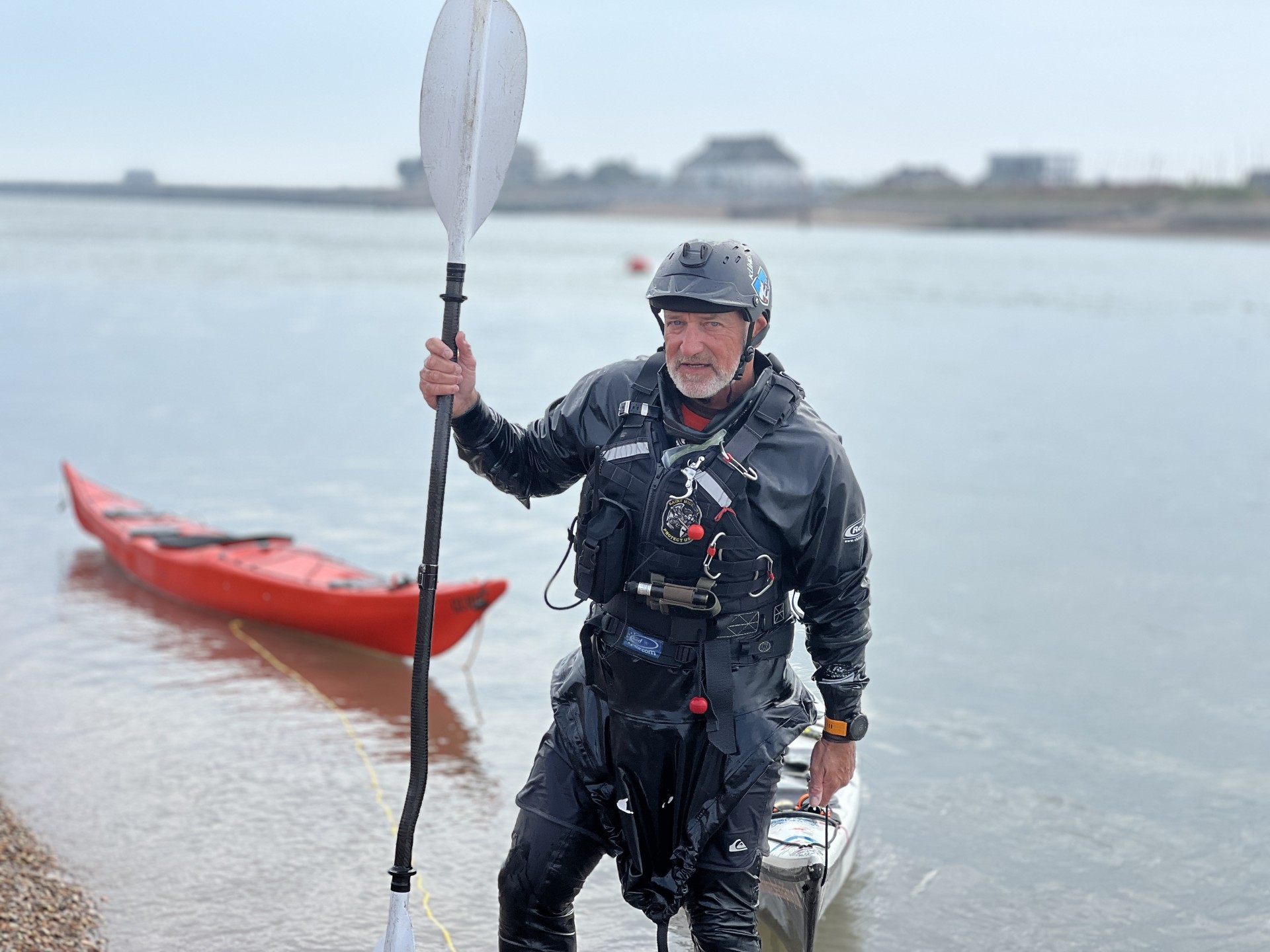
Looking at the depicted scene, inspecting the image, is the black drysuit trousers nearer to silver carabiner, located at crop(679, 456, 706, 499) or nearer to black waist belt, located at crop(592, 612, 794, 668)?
black waist belt, located at crop(592, 612, 794, 668)

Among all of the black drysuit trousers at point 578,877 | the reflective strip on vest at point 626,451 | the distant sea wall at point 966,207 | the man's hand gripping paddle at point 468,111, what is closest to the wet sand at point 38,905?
the man's hand gripping paddle at point 468,111

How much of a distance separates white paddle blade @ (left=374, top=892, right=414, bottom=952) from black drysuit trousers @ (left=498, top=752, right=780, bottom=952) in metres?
0.31

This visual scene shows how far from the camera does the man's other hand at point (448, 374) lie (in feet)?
12.6

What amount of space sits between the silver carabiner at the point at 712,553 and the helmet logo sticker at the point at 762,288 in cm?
70

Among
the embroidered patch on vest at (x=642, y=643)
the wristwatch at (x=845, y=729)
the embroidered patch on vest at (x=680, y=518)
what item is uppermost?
the embroidered patch on vest at (x=680, y=518)

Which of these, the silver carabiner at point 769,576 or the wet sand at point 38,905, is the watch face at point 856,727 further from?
the wet sand at point 38,905

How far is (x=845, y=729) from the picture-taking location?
151 inches

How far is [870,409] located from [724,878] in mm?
21676

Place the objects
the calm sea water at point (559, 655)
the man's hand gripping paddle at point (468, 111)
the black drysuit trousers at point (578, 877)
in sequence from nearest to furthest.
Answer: the black drysuit trousers at point (578, 877) → the man's hand gripping paddle at point (468, 111) → the calm sea water at point (559, 655)

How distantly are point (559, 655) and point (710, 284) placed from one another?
6844 mm

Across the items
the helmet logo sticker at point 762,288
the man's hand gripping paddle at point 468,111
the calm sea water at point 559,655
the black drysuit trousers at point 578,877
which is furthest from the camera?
the calm sea water at point 559,655

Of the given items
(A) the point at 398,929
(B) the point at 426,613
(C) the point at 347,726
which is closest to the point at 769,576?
(B) the point at 426,613

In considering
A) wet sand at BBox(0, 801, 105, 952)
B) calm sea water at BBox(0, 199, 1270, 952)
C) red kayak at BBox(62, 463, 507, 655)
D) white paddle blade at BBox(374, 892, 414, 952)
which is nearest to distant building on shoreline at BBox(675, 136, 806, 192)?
calm sea water at BBox(0, 199, 1270, 952)

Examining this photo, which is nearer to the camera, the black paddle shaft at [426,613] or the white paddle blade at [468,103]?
the black paddle shaft at [426,613]
